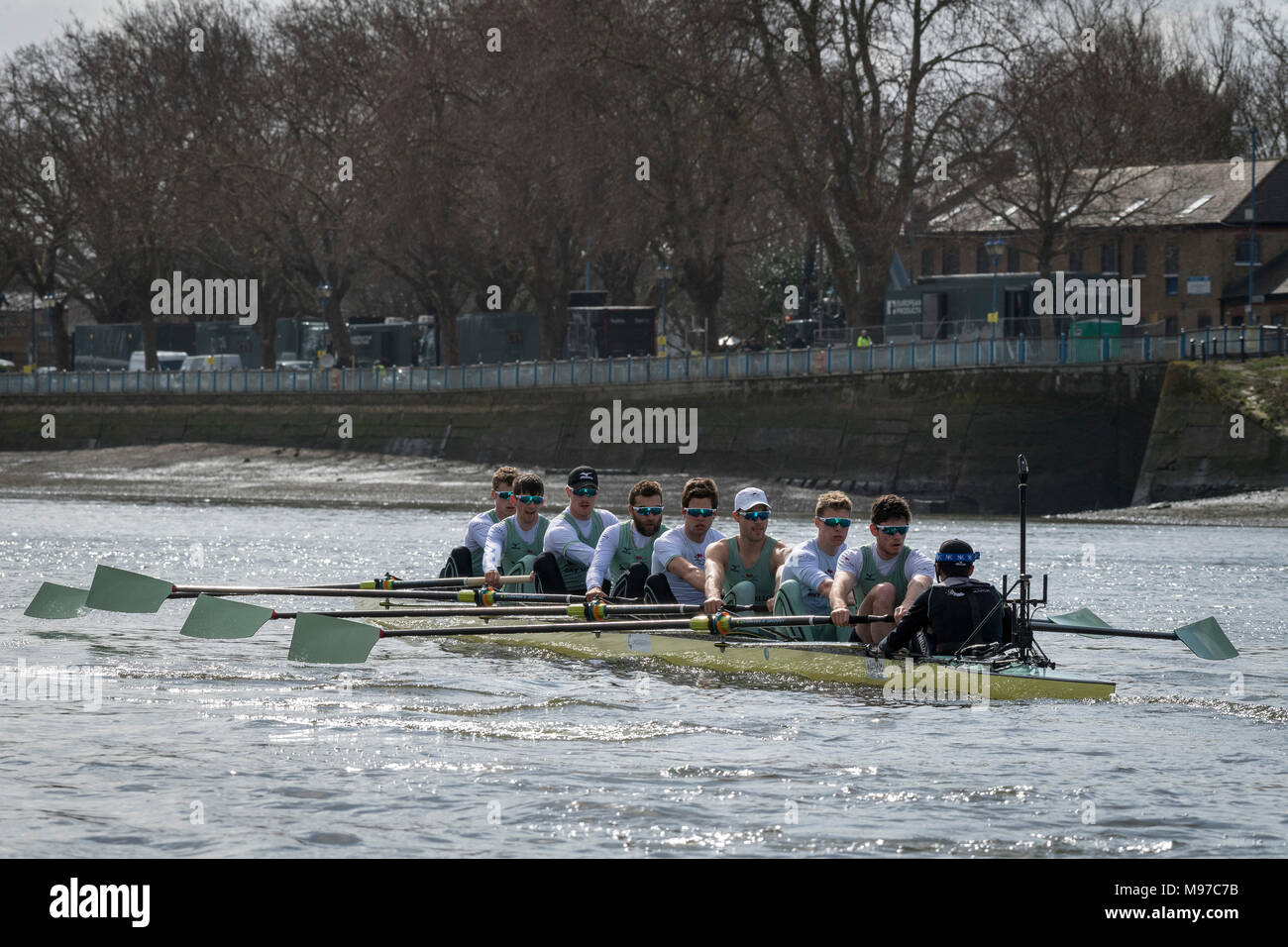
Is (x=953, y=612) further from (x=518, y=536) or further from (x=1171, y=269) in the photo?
(x=1171, y=269)

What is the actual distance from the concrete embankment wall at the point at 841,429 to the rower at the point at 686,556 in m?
27.8

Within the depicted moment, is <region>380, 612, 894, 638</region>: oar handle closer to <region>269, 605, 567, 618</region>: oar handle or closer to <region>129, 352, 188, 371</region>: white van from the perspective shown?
<region>269, 605, 567, 618</region>: oar handle

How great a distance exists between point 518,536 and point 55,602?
5.41 m

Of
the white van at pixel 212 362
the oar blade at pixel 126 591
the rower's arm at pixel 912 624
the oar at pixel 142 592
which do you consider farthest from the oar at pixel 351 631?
the white van at pixel 212 362

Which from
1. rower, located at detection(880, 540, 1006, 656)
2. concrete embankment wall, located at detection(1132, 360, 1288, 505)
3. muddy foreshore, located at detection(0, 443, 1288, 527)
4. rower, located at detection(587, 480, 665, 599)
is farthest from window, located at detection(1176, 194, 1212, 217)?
rower, located at detection(880, 540, 1006, 656)

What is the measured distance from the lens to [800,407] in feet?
160

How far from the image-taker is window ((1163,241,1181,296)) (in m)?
67.5

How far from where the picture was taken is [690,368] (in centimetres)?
5162

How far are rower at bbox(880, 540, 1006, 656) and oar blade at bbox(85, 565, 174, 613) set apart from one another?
8.85 m

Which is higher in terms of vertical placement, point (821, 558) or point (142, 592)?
point (821, 558)

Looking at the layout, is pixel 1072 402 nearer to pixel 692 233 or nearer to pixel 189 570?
pixel 692 233

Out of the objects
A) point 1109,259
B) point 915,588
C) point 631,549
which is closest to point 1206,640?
point 915,588

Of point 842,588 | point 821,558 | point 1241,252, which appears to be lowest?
point 842,588

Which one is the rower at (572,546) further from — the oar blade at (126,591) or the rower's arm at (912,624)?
the rower's arm at (912,624)
